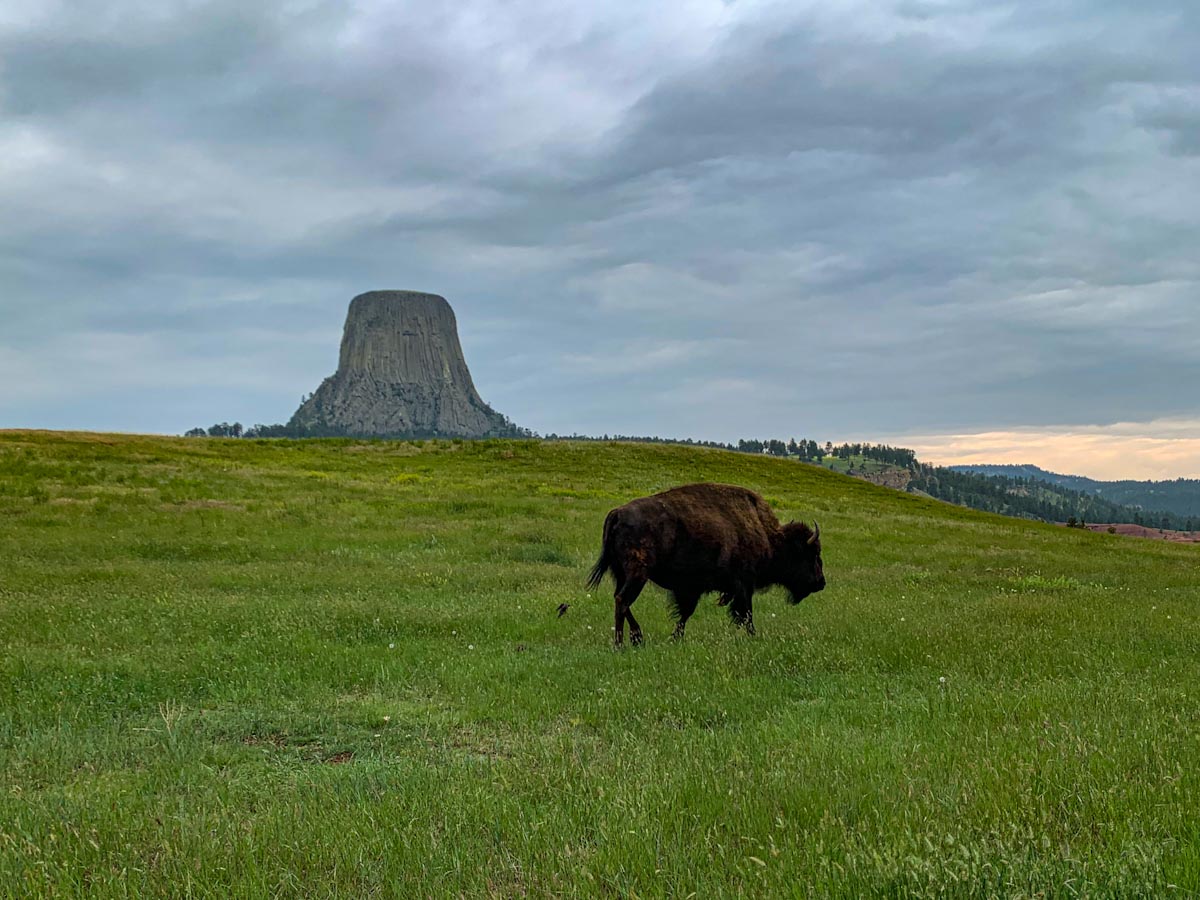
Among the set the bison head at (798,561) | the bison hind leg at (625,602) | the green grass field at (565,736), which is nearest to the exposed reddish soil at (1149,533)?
the bison head at (798,561)

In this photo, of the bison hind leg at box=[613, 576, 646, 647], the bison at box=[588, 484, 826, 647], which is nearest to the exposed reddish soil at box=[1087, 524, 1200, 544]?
the bison at box=[588, 484, 826, 647]

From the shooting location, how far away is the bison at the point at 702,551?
12.7 metres

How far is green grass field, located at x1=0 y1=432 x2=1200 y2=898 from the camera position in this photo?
4078 millimetres

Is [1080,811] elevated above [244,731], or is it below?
above

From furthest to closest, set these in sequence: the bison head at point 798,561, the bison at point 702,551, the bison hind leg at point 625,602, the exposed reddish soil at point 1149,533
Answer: the exposed reddish soil at point 1149,533 → the bison head at point 798,561 → the bison at point 702,551 → the bison hind leg at point 625,602

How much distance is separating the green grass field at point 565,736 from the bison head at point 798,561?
0.84m

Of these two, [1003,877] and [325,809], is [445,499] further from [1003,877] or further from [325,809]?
[1003,877]

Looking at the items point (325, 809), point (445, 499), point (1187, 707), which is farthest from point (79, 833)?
point (445, 499)

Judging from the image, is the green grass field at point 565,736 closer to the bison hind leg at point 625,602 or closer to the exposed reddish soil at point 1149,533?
the bison hind leg at point 625,602

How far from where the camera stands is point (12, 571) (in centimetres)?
1827

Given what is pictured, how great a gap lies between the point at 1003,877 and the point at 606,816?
7.16 feet

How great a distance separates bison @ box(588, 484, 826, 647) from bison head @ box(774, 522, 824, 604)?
0.02m

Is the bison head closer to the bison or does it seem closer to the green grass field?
the bison

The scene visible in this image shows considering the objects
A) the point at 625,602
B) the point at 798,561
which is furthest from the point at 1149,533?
the point at 625,602
